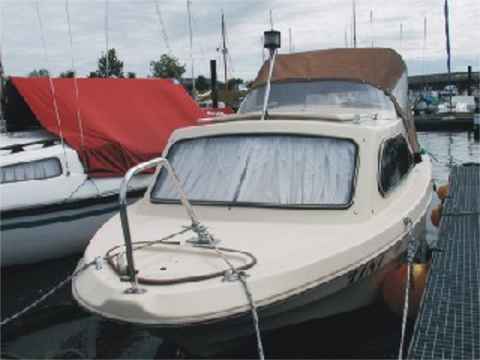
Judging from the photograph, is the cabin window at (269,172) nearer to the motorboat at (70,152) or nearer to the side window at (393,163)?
the side window at (393,163)

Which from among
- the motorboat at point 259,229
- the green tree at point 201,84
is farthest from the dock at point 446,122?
the motorboat at point 259,229

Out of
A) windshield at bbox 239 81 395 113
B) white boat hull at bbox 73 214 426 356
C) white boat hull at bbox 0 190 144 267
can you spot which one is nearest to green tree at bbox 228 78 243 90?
windshield at bbox 239 81 395 113

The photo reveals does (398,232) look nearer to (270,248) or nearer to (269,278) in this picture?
(270,248)

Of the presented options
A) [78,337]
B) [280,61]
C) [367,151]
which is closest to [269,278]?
[367,151]

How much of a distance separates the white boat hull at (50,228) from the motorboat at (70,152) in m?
0.01

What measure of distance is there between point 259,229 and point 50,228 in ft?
13.4

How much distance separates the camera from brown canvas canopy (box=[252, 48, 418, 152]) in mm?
8461

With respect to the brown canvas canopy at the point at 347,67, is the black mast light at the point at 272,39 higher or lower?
higher

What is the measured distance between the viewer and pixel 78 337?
600 cm

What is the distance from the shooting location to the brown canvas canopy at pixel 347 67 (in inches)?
333

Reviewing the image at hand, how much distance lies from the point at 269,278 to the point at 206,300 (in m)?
0.48

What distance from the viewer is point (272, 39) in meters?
6.72

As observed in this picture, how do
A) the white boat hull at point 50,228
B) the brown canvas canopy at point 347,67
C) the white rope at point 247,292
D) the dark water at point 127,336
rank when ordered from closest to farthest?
the white rope at point 247,292 → the dark water at point 127,336 → the white boat hull at point 50,228 → the brown canvas canopy at point 347,67

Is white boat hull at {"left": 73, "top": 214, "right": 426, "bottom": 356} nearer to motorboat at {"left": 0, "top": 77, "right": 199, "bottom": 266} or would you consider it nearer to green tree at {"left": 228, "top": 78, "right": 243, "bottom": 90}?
motorboat at {"left": 0, "top": 77, "right": 199, "bottom": 266}
